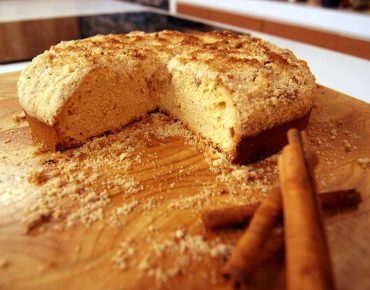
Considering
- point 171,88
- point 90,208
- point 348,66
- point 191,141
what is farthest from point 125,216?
point 348,66

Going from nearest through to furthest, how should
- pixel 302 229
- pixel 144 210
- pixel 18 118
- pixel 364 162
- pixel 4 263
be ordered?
pixel 302 229 < pixel 4 263 < pixel 144 210 < pixel 364 162 < pixel 18 118

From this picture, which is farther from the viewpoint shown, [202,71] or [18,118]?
[18,118]

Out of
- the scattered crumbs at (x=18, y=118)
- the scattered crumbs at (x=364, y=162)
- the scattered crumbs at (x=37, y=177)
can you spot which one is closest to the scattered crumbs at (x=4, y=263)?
the scattered crumbs at (x=37, y=177)

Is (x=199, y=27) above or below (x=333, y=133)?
above

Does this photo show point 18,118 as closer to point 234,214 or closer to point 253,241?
point 234,214

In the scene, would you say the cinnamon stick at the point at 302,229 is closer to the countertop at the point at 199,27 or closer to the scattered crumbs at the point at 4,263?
the scattered crumbs at the point at 4,263

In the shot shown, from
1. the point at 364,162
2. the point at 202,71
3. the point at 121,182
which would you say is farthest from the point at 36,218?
the point at 364,162
